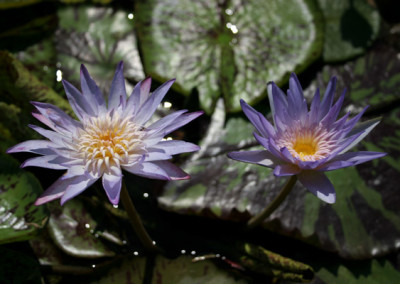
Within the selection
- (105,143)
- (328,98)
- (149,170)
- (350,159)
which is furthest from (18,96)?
(350,159)

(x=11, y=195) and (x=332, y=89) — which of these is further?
(x=11, y=195)

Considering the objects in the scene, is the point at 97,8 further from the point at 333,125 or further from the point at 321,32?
the point at 333,125

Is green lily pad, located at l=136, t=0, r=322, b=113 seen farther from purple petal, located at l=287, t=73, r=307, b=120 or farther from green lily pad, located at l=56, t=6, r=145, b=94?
purple petal, located at l=287, t=73, r=307, b=120

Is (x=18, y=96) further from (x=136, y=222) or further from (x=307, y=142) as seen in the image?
(x=307, y=142)

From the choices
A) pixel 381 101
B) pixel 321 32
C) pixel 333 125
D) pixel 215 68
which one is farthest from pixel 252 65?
pixel 333 125

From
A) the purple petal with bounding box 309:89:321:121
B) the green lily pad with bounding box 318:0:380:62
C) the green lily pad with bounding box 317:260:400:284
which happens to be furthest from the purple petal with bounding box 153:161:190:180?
the green lily pad with bounding box 318:0:380:62

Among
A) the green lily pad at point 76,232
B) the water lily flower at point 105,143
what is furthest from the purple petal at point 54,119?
the green lily pad at point 76,232

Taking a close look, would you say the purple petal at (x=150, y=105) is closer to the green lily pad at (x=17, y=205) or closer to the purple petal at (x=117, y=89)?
the purple petal at (x=117, y=89)
